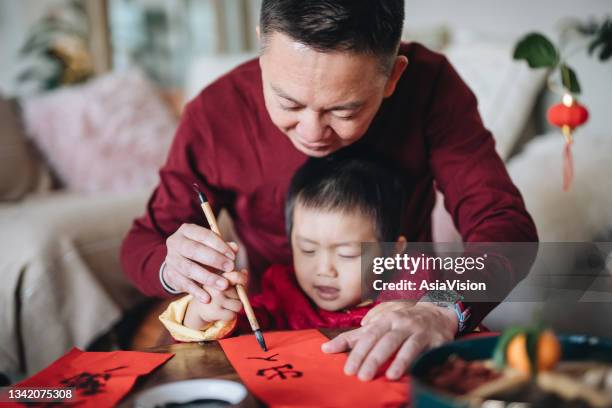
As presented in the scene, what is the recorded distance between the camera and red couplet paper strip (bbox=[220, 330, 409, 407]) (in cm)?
65

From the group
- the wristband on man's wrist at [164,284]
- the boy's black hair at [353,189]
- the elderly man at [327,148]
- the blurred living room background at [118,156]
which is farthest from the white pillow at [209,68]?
the wristband on man's wrist at [164,284]

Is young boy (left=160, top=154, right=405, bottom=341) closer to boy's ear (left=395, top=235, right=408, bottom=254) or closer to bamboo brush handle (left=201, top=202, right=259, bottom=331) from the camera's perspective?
boy's ear (left=395, top=235, right=408, bottom=254)

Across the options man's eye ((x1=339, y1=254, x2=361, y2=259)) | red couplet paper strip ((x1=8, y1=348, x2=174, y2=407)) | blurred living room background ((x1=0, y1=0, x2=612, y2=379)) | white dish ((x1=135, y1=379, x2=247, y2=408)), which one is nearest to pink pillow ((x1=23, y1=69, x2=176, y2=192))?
blurred living room background ((x1=0, y1=0, x2=612, y2=379))

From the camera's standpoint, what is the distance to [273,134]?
1.17 metres

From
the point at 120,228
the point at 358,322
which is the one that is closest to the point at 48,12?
the point at 120,228

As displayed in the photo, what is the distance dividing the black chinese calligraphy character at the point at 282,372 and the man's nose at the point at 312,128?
1.14ft

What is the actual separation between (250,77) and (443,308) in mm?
610

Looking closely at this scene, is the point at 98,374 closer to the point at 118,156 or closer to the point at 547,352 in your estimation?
the point at 547,352

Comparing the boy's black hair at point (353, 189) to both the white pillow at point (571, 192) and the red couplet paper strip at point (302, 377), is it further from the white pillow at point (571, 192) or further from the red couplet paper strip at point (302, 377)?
the white pillow at point (571, 192)

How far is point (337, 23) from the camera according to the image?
2.76 ft

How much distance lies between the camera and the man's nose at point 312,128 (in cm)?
91

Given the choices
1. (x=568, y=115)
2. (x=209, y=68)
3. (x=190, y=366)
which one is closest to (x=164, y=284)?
(x=190, y=366)

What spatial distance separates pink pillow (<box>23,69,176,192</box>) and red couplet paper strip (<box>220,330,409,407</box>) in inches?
60.6
